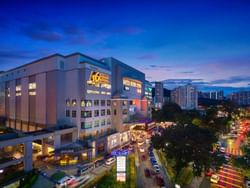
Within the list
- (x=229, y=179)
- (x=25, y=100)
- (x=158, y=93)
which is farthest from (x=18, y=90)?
(x=158, y=93)

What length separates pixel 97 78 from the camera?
36.8m

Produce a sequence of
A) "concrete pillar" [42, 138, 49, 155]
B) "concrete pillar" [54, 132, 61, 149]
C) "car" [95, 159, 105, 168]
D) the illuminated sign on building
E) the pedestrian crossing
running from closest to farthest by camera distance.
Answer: the illuminated sign on building → "car" [95, 159, 105, 168] → "concrete pillar" [54, 132, 61, 149] → "concrete pillar" [42, 138, 49, 155] → the pedestrian crossing

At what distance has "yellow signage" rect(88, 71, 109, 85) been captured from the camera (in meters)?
35.6

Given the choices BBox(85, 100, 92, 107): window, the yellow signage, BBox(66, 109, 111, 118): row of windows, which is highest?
the yellow signage

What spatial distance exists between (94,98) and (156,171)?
1823cm

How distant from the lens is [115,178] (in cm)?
2350

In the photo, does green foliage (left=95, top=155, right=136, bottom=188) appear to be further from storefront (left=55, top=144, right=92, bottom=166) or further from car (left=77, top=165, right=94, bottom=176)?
storefront (left=55, top=144, right=92, bottom=166)

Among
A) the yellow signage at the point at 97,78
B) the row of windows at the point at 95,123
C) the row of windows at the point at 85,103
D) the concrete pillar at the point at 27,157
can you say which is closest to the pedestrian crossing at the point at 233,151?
the row of windows at the point at 95,123

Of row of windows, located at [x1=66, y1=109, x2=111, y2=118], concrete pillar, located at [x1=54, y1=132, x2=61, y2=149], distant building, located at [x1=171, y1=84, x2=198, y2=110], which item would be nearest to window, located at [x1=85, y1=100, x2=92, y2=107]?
row of windows, located at [x1=66, y1=109, x2=111, y2=118]

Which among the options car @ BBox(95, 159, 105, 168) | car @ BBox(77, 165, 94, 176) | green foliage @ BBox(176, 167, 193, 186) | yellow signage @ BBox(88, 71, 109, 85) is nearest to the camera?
green foliage @ BBox(176, 167, 193, 186)

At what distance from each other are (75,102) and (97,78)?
646cm

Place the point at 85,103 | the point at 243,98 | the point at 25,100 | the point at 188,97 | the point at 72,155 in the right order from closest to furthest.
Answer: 1. the point at 72,155
2. the point at 85,103
3. the point at 25,100
4. the point at 188,97
5. the point at 243,98

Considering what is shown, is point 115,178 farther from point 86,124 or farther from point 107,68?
point 107,68

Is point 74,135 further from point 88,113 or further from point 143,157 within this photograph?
point 143,157
